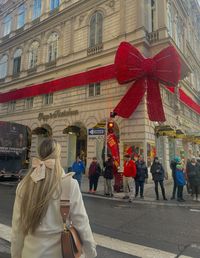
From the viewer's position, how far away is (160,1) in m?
18.4

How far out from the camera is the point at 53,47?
907 inches

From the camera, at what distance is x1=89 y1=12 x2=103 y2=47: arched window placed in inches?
780

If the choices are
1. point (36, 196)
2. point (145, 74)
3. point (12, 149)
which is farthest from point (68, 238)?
point (12, 149)

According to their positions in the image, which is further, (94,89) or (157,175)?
(94,89)

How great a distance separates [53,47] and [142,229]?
21.1 meters

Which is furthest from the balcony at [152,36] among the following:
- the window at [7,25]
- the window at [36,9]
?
the window at [7,25]

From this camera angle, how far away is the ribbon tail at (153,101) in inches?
609

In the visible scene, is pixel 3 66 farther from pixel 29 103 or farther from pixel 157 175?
pixel 157 175

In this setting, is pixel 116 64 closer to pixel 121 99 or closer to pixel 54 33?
pixel 121 99

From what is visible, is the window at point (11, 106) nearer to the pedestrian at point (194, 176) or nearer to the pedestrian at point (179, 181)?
the pedestrian at point (179, 181)

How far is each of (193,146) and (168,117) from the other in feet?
31.3

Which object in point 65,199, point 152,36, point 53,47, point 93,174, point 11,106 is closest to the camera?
point 65,199

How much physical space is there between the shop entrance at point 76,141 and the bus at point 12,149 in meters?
3.56

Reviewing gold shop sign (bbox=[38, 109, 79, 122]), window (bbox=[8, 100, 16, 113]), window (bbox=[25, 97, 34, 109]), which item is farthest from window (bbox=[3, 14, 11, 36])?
gold shop sign (bbox=[38, 109, 79, 122])
